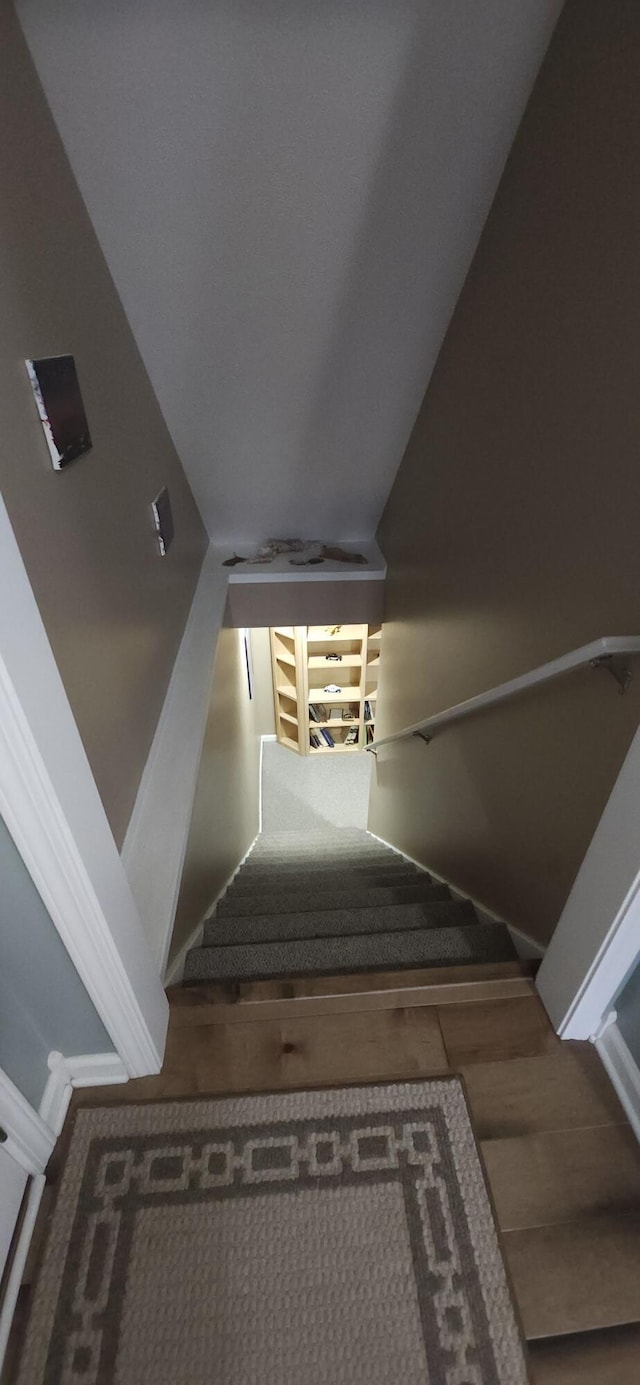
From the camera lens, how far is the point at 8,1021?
93 centimetres

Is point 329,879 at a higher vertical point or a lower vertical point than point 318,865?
lower

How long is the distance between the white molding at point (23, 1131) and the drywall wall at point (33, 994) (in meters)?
0.05

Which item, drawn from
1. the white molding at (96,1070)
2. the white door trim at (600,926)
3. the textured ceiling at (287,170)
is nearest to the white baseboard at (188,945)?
the white molding at (96,1070)

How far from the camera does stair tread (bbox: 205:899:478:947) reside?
5.92 ft

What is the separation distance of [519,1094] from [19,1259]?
3.03 feet

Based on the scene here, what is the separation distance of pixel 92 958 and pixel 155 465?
65.7 inches

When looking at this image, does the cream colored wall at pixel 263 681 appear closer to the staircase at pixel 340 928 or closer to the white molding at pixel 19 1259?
the staircase at pixel 340 928

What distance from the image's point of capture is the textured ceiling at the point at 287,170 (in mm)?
1163

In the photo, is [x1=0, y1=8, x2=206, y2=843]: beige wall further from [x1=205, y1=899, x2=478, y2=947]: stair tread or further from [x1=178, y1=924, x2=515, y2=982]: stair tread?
[x1=205, y1=899, x2=478, y2=947]: stair tread

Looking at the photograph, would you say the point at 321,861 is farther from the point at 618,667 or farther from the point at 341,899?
the point at 618,667

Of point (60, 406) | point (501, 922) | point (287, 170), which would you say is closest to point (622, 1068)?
point (501, 922)

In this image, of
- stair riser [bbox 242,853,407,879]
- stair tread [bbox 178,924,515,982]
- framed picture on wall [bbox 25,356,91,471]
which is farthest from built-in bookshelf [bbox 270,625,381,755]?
framed picture on wall [bbox 25,356,91,471]

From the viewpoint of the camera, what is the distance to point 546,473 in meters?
1.19

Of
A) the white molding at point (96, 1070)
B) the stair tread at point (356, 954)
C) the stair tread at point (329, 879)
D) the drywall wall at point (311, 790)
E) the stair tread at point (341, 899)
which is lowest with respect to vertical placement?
the white molding at point (96, 1070)
